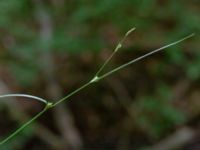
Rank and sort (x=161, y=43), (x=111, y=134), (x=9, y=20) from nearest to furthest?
(x=9, y=20) < (x=161, y=43) < (x=111, y=134)

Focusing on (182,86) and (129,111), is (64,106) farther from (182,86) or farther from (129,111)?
(182,86)

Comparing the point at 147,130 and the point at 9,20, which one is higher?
the point at 9,20

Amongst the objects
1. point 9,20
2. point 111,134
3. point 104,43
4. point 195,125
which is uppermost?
point 9,20

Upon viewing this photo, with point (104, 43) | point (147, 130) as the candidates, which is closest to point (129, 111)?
point (147, 130)

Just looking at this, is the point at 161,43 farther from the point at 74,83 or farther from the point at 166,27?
the point at 74,83

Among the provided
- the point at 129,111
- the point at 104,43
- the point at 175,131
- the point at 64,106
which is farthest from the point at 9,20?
the point at 175,131

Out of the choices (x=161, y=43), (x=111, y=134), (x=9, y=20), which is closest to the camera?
(x=9, y=20)

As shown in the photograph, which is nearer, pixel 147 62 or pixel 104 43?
pixel 104 43
